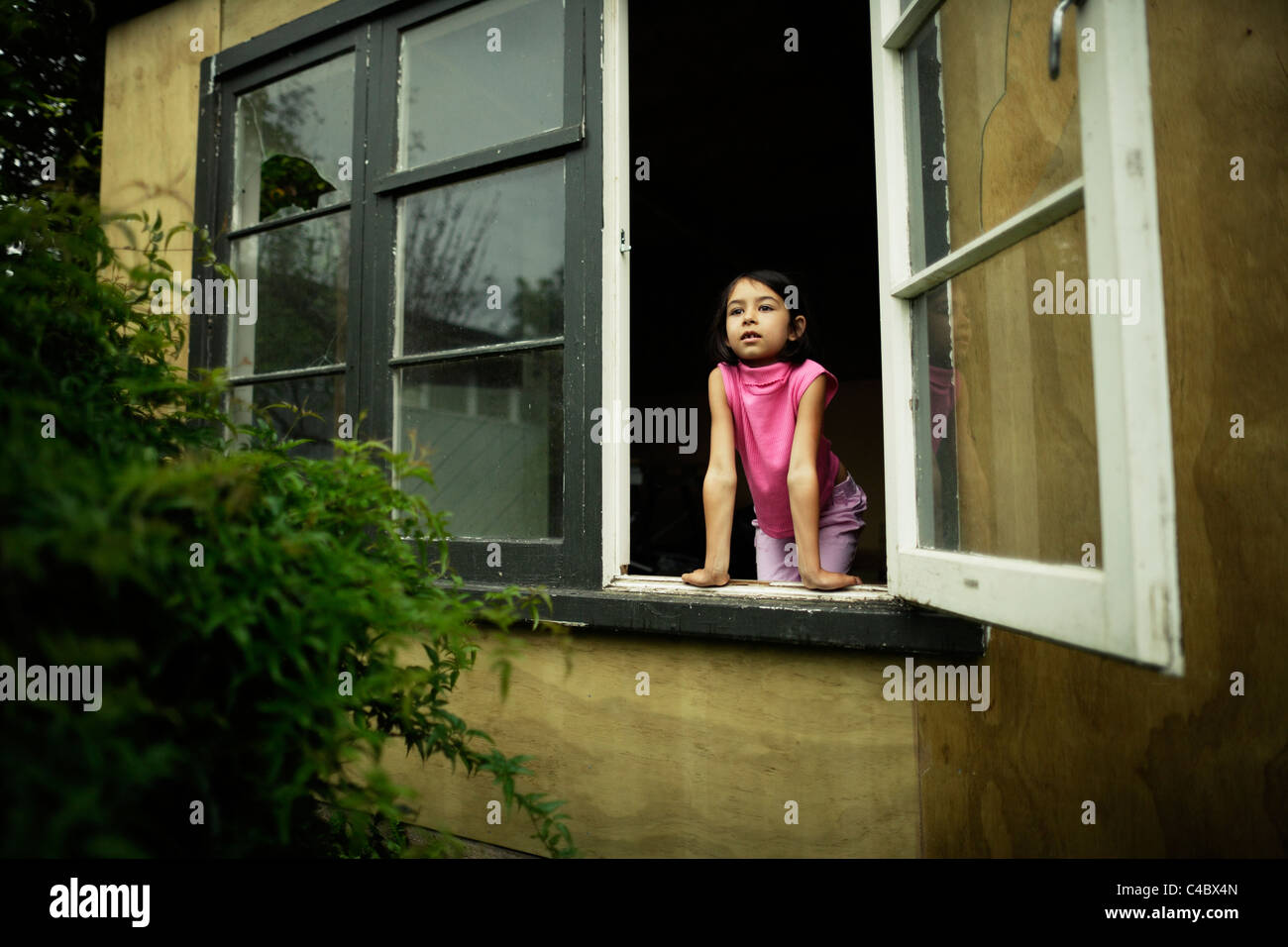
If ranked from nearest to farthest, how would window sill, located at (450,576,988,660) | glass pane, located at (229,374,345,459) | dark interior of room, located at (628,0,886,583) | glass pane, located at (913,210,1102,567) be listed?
glass pane, located at (913,210,1102,567) → window sill, located at (450,576,988,660) → glass pane, located at (229,374,345,459) → dark interior of room, located at (628,0,886,583)

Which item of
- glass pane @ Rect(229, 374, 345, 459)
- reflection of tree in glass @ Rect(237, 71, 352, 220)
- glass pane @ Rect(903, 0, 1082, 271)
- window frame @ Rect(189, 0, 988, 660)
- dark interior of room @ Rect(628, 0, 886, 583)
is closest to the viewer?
glass pane @ Rect(903, 0, 1082, 271)

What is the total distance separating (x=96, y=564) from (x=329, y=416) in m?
1.98

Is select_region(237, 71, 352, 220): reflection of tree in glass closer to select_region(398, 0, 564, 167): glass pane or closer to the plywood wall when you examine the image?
select_region(398, 0, 564, 167): glass pane

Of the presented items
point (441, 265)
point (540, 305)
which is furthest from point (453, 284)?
point (540, 305)

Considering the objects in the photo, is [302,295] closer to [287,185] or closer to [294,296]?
[294,296]

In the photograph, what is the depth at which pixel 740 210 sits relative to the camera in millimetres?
5746

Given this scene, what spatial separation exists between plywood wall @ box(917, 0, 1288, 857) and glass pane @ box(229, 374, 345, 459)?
2.16 m

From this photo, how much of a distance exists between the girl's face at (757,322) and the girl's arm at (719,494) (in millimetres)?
129

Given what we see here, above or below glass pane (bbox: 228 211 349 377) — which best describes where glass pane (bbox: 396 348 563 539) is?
below

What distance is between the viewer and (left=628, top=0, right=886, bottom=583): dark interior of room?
329 cm

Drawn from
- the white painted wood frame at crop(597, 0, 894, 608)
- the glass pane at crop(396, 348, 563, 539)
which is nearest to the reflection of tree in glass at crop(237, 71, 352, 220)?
the glass pane at crop(396, 348, 563, 539)

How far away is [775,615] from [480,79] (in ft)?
6.24
